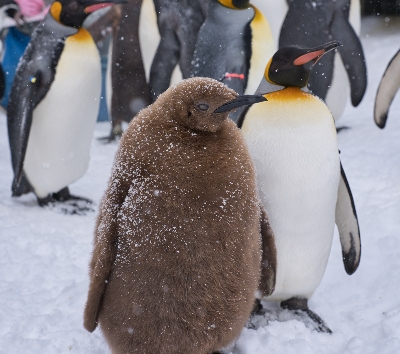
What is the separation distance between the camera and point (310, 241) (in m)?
2.26

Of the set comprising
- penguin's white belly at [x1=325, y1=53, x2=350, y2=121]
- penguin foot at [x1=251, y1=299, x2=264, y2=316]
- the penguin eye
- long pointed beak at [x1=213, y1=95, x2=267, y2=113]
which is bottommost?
penguin's white belly at [x1=325, y1=53, x2=350, y2=121]

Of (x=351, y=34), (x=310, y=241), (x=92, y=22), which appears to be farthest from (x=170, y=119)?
(x=92, y=22)

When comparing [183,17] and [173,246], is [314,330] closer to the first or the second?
[173,246]

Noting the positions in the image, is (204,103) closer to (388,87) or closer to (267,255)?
(267,255)

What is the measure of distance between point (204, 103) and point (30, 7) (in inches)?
177

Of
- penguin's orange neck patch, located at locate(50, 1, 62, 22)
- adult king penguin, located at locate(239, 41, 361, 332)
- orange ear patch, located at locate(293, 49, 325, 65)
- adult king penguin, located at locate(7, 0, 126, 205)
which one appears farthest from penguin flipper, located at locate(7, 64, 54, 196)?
orange ear patch, located at locate(293, 49, 325, 65)

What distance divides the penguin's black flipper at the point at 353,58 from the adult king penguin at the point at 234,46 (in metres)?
0.83

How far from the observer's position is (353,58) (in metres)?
4.12

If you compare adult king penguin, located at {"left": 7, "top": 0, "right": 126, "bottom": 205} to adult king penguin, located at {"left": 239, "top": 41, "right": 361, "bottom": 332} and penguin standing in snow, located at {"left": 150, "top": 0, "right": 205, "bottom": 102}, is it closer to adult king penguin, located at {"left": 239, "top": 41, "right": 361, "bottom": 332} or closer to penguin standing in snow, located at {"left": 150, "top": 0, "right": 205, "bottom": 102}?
penguin standing in snow, located at {"left": 150, "top": 0, "right": 205, "bottom": 102}

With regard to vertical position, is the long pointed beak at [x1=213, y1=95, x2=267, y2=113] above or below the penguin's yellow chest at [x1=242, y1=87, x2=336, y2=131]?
above

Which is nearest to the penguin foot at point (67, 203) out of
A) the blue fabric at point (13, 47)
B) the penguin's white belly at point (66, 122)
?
the penguin's white belly at point (66, 122)

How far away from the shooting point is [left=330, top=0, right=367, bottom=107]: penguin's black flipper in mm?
4109

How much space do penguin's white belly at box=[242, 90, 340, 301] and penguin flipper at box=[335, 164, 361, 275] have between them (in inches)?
6.0

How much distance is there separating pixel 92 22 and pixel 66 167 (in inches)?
127
